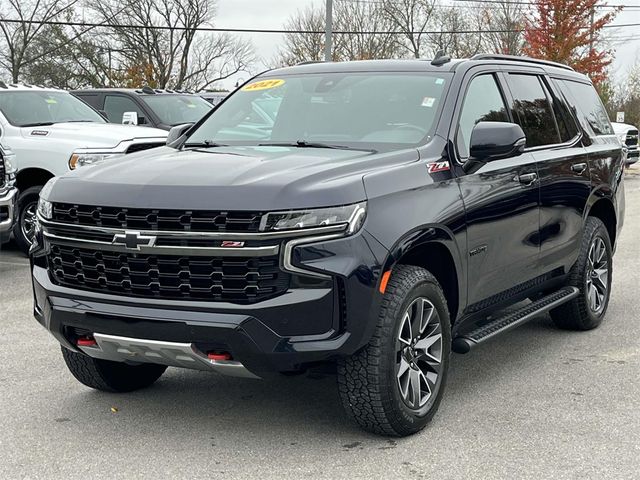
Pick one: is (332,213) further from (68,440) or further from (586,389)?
(586,389)

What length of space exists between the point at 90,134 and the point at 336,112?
6.03 m

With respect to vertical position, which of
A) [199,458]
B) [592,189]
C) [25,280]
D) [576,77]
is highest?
[576,77]

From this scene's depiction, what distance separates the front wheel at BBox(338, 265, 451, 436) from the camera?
4133 millimetres

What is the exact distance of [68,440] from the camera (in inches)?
175

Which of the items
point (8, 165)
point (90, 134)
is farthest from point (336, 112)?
point (90, 134)

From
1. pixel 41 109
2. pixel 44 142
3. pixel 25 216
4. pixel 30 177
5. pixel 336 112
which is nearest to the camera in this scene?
pixel 336 112

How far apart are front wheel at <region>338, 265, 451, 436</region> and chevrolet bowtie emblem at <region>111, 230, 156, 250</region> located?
3.34ft

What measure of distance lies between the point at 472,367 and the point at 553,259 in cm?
89

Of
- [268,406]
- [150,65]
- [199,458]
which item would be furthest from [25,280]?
[150,65]

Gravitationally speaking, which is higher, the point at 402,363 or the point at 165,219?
the point at 165,219

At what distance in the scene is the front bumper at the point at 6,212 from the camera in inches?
351

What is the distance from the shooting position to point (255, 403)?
4984 mm

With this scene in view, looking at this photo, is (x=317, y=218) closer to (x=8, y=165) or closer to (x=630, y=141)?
(x=8, y=165)

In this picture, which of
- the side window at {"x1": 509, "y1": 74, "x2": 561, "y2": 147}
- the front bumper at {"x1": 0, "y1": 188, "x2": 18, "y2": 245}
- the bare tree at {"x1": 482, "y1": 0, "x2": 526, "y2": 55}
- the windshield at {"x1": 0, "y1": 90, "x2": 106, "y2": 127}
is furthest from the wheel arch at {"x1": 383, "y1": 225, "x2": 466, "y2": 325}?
the bare tree at {"x1": 482, "y1": 0, "x2": 526, "y2": 55}
